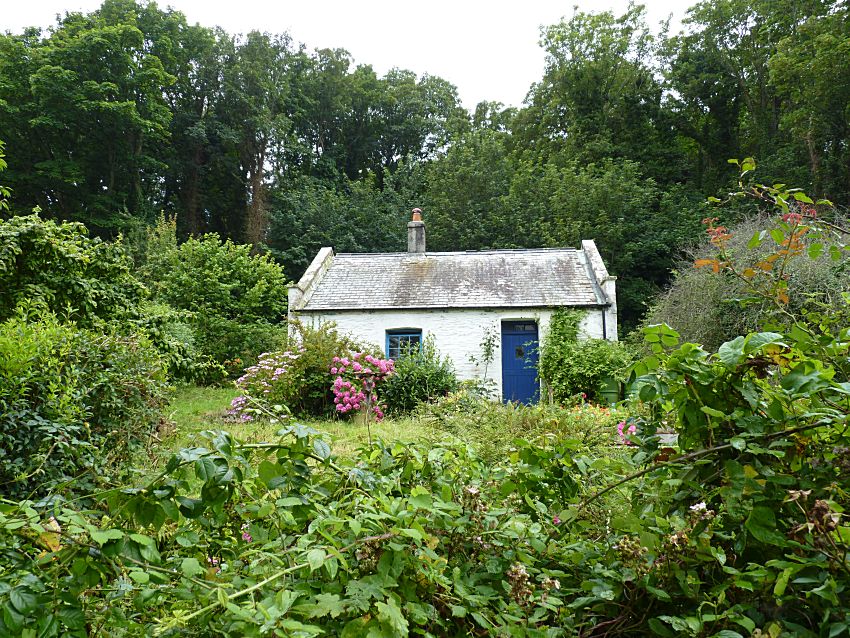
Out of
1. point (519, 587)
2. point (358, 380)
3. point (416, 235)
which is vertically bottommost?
→ point (358, 380)

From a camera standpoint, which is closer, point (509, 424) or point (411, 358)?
point (509, 424)

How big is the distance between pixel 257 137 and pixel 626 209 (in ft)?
67.2

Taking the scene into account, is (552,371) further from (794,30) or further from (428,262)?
(794,30)

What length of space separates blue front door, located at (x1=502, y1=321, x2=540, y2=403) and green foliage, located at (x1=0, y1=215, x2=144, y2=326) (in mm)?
10371

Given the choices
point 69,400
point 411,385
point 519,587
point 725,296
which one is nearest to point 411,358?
point 411,385

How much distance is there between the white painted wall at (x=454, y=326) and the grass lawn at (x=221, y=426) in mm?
3538

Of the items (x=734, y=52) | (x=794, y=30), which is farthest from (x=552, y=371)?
(x=734, y=52)

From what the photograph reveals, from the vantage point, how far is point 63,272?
21.6 feet

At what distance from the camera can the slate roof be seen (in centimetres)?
1565

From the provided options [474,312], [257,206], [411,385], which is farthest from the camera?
[257,206]

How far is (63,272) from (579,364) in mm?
10288

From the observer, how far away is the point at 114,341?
5766mm

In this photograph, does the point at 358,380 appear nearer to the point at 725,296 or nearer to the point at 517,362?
the point at 517,362

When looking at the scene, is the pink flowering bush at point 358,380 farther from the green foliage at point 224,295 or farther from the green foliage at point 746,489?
the green foliage at point 746,489
